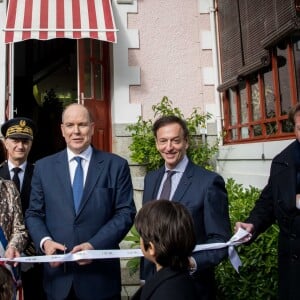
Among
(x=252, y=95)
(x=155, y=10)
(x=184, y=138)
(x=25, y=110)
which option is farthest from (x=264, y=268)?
(x=25, y=110)

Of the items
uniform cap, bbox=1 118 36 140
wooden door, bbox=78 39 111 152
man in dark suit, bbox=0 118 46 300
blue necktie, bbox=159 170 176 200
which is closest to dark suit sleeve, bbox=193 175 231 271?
blue necktie, bbox=159 170 176 200

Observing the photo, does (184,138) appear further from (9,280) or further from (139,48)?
(139,48)

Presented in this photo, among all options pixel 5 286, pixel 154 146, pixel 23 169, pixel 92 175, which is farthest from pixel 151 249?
pixel 154 146

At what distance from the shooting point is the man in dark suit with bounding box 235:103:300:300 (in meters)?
2.31

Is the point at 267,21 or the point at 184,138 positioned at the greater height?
the point at 267,21

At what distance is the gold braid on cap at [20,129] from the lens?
3.10m

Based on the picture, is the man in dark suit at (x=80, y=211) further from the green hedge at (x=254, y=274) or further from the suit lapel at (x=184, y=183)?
the green hedge at (x=254, y=274)

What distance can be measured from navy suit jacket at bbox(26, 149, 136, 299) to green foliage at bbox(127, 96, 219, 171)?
2.81 m

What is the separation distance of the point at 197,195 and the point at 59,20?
159 inches

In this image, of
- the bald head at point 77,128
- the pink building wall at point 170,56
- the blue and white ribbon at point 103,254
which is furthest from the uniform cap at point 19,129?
the pink building wall at point 170,56

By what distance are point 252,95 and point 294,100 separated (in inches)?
40.6

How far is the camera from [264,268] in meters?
3.01

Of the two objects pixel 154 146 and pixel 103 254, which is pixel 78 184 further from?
pixel 154 146

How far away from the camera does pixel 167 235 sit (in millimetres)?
1570
